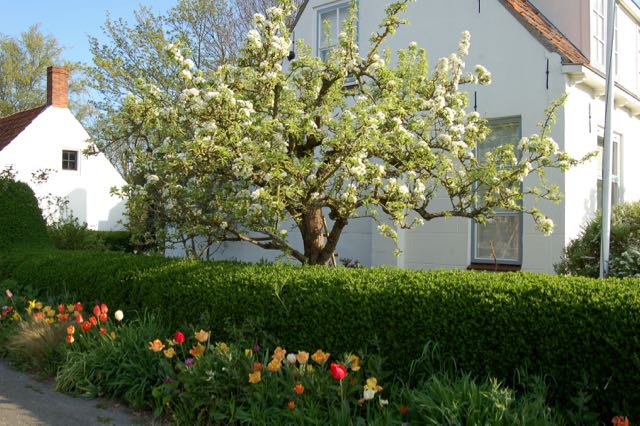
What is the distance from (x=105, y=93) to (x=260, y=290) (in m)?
16.7

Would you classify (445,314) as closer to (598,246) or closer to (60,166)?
(598,246)

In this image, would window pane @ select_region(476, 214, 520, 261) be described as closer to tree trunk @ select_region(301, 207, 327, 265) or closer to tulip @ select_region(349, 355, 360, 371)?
tree trunk @ select_region(301, 207, 327, 265)

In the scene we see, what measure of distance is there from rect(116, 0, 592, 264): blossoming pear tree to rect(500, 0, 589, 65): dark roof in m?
1.61

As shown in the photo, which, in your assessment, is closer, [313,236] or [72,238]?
[313,236]

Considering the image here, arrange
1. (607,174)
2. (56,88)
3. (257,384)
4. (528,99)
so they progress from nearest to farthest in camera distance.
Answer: (257,384)
(607,174)
(528,99)
(56,88)

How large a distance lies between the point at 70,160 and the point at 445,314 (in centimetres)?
2275

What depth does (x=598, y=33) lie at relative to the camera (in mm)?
9703

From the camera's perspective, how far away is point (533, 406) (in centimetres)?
389

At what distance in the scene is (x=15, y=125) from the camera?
23.6 meters

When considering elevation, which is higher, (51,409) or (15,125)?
(15,125)

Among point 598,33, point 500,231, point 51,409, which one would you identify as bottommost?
point 51,409

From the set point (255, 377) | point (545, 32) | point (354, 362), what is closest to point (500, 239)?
point (545, 32)

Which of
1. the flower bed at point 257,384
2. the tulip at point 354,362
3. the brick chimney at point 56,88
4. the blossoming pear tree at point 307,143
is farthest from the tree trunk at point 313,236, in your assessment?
the brick chimney at point 56,88

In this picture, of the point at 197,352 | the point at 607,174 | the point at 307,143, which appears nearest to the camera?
the point at 197,352
